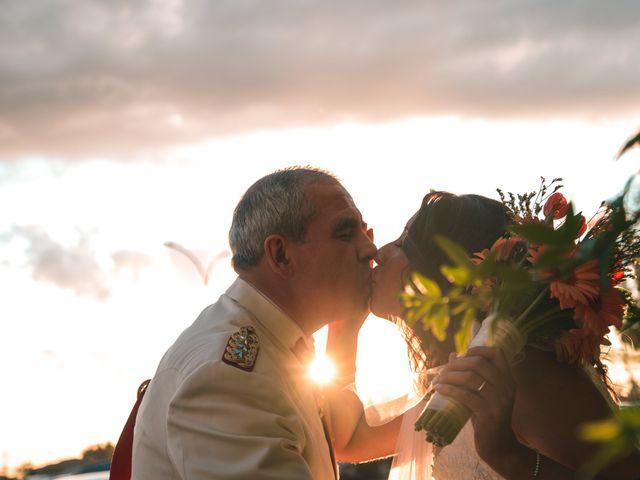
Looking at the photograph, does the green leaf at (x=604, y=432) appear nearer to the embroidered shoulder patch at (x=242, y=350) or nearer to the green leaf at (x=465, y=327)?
the green leaf at (x=465, y=327)

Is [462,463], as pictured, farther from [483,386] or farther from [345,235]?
[483,386]

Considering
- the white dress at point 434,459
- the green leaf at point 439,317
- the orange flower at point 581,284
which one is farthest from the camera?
the white dress at point 434,459

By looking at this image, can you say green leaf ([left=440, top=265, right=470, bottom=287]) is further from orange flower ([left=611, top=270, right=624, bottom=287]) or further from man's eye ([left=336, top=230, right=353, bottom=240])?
man's eye ([left=336, top=230, right=353, bottom=240])

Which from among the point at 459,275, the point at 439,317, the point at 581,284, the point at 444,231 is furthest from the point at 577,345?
the point at 459,275

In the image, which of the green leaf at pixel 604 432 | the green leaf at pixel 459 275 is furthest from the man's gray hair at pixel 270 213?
the green leaf at pixel 604 432

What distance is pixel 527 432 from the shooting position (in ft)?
10.7

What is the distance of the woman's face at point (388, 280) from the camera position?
13.4ft

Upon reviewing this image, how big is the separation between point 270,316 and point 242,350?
0.41 metres

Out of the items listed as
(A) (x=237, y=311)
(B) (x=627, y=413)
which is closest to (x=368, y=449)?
(A) (x=237, y=311)

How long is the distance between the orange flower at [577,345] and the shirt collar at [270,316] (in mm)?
1165

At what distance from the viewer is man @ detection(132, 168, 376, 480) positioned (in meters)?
2.97

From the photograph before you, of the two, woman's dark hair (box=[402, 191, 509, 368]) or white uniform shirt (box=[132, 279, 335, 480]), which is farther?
woman's dark hair (box=[402, 191, 509, 368])

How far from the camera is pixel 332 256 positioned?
3877 millimetres

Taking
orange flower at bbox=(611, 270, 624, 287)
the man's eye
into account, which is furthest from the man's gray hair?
orange flower at bbox=(611, 270, 624, 287)
